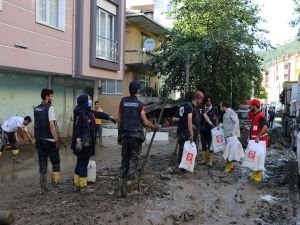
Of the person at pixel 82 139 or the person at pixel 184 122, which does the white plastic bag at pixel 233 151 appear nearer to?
the person at pixel 184 122

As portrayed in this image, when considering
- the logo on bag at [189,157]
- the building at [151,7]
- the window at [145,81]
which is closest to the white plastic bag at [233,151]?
the logo on bag at [189,157]

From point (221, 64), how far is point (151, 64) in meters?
4.39

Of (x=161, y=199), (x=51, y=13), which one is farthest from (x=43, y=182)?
(x=51, y=13)

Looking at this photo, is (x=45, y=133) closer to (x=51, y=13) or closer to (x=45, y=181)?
(x=45, y=181)

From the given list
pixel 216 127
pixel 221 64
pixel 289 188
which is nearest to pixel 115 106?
pixel 221 64

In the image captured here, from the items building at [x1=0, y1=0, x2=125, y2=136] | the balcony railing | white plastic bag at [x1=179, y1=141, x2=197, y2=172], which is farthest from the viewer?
the balcony railing

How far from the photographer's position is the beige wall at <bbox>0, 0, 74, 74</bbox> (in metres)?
11.8

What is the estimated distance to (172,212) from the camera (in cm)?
645

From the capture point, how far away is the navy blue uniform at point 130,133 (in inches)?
266

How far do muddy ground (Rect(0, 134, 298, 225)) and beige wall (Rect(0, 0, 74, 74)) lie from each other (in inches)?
133

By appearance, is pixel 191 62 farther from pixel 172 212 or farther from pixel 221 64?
pixel 172 212

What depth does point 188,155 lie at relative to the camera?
29.1 ft

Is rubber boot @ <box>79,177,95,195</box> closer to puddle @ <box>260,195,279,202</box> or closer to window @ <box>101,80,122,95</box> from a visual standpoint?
puddle @ <box>260,195,279,202</box>

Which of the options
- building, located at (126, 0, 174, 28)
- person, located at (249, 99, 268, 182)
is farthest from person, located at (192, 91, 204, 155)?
building, located at (126, 0, 174, 28)
